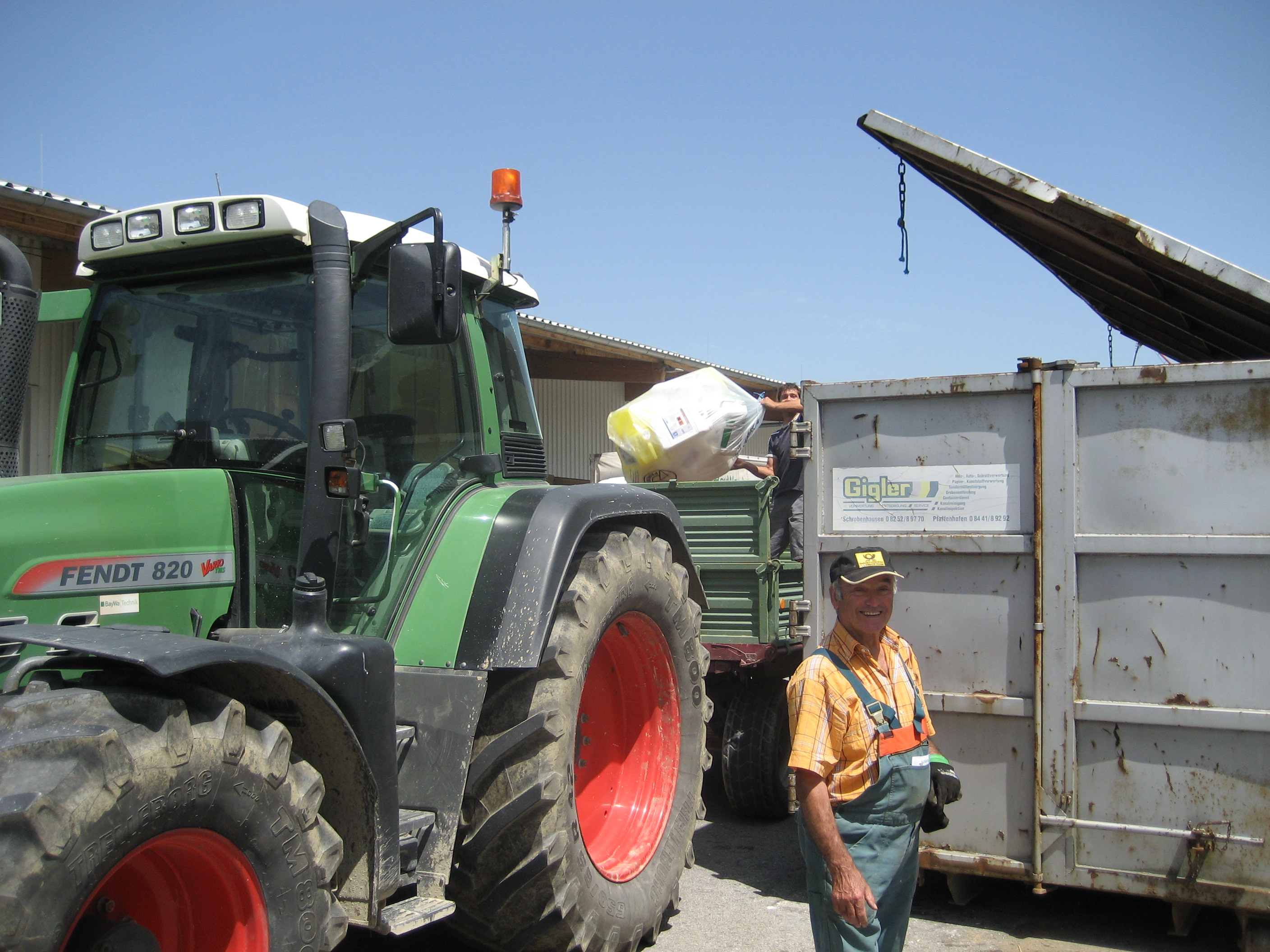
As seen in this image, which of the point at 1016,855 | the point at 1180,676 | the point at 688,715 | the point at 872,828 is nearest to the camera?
the point at 872,828

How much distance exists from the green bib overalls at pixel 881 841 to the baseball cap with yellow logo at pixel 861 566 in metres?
0.26

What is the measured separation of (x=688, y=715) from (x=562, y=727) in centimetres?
117

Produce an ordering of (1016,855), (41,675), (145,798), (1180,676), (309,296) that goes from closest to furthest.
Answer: (145,798) < (41,675) < (309,296) < (1180,676) < (1016,855)

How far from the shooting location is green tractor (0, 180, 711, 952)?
7.23ft

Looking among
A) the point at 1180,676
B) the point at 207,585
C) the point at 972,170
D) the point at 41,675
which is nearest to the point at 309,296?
the point at 207,585

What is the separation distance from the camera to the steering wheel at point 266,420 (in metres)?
3.21

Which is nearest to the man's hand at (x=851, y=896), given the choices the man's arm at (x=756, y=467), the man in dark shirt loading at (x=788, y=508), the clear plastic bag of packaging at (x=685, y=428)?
the man in dark shirt loading at (x=788, y=508)

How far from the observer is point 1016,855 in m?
4.12

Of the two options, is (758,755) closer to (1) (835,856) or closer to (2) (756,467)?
(2) (756,467)

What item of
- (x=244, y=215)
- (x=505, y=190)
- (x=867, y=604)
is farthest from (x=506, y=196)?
(x=867, y=604)

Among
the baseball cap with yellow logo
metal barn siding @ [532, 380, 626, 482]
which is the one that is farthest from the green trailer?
A: metal barn siding @ [532, 380, 626, 482]

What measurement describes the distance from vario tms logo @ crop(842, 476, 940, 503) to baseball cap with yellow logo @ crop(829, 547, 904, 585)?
1.31 m

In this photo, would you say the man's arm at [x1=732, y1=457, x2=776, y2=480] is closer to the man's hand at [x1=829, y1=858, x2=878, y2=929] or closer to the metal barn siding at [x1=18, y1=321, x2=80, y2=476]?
the man's hand at [x1=829, y1=858, x2=878, y2=929]

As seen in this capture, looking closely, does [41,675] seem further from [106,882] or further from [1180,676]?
[1180,676]
